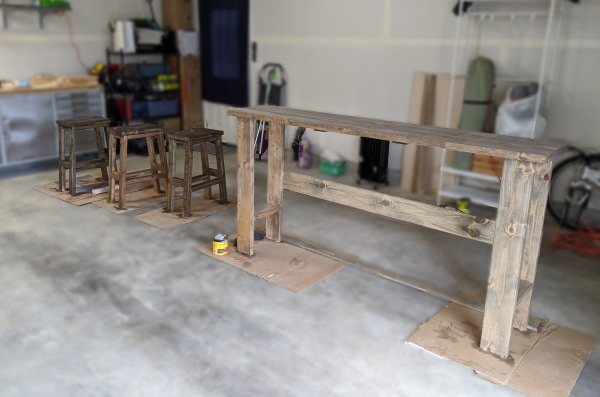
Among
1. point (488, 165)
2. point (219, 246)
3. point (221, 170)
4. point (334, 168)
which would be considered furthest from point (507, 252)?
point (334, 168)

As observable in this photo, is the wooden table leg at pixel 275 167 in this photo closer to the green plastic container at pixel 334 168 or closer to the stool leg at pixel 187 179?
the stool leg at pixel 187 179

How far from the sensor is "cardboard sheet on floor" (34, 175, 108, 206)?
175 inches

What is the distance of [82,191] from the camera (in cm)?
462

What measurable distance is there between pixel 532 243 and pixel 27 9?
5622 millimetres

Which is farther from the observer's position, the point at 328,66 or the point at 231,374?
the point at 328,66

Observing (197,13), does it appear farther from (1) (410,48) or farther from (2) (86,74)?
(1) (410,48)

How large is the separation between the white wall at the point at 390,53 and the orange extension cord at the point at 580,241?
2.48ft

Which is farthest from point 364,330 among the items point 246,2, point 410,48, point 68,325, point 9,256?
point 246,2

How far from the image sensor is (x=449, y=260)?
3.49m

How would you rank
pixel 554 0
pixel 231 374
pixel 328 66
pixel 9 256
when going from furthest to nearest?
1. pixel 328 66
2. pixel 554 0
3. pixel 9 256
4. pixel 231 374

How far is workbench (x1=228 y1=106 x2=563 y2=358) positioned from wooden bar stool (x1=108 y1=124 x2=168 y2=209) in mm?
1360

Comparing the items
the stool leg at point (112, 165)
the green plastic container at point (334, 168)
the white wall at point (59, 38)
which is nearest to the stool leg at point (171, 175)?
the stool leg at point (112, 165)

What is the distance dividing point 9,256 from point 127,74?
138 inches

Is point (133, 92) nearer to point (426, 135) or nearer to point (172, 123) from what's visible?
point (172, 123)
